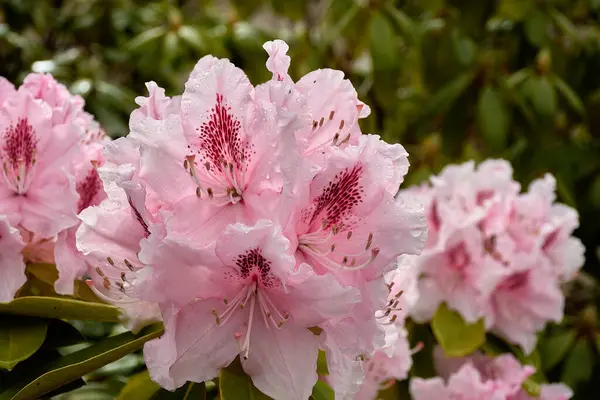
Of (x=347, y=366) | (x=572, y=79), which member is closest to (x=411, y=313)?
(x=347, y=366)

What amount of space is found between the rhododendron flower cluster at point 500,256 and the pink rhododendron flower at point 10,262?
606 mm

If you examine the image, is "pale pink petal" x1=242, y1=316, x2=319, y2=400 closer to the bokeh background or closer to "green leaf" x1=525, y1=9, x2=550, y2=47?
the bokeh background

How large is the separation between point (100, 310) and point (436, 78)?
1.37 meters

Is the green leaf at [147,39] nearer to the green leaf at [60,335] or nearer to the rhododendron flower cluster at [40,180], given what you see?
the rhododendron flower cluster at [40,180]

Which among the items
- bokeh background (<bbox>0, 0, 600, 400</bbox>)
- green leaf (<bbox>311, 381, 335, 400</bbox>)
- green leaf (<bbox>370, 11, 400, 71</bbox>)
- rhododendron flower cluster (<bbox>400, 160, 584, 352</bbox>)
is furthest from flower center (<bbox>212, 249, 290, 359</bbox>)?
green leaf (<bbox>370, 11, 400, 71</bbox>)

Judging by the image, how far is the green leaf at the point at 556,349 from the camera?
54.2 inches

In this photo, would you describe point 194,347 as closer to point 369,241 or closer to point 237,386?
point 237,386

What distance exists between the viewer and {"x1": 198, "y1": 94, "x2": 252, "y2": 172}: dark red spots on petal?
59 cm

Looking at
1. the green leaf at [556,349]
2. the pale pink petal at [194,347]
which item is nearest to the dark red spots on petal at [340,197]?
the pale pink petal at [194,347]

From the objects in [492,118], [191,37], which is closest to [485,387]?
[492,118]

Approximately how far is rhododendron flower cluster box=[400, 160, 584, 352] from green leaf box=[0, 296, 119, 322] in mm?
558

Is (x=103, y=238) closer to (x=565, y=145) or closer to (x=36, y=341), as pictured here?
(x=36, y=341)

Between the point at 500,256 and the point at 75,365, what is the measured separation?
26.6 inches

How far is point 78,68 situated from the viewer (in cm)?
162
